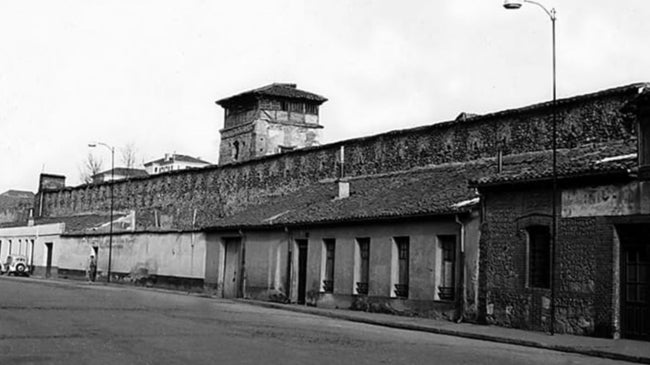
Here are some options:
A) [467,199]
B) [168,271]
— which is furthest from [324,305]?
[168,271]

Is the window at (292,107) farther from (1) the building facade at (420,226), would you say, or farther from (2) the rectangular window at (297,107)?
(1) the building facade at (420,226)

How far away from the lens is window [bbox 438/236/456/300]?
2600 centimetres

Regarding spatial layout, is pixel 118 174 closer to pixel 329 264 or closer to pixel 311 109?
pixel 311 109

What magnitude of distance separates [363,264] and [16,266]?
43.8 metres

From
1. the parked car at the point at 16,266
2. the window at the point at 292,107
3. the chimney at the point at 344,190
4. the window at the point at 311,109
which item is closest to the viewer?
the chimney at the point at 344,190

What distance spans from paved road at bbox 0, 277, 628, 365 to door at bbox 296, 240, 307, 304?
855cm

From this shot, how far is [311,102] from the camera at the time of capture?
76625 mm

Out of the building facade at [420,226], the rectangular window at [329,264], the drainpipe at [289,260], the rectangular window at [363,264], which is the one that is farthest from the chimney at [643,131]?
the drainpipe at [289,260]

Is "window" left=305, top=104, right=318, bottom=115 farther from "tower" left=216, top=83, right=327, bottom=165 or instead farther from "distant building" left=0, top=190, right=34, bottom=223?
"distant building" left=0, top=190, right=34, bottom=223

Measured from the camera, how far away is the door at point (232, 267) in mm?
39000

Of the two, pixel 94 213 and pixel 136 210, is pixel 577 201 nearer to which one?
pixel 136 210

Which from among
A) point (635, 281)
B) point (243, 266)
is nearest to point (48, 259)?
Result: point (243, 266)

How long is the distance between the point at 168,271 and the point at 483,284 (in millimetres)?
25304

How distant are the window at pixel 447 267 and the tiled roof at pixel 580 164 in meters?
2.69
